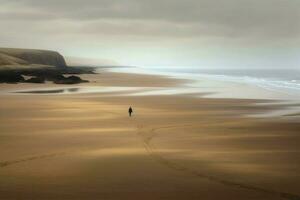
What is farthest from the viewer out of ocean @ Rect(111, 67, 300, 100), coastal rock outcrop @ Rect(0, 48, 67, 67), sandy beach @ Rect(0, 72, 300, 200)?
coastal rock outcrop @ Rect(0, 48, 67, 67)

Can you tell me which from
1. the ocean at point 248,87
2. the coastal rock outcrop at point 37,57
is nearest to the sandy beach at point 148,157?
the ocean at point 248,87

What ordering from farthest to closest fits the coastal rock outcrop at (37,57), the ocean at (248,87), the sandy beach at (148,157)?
the coastal rock outcrop at (37,57) < the ocean at (248,87) < the sandy beach at (148,157)

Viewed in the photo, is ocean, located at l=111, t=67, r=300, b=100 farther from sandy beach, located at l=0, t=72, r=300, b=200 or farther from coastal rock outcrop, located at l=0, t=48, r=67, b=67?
coastal rock outcrop, located at l=0, t=48, r=67, b=67

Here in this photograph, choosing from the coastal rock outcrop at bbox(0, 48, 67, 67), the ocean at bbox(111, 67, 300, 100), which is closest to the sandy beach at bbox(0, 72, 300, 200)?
the ocean at bbox(111, 67, 300, 100)

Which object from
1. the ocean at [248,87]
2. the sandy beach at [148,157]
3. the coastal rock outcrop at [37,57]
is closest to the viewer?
the sandy beach at [148,157]

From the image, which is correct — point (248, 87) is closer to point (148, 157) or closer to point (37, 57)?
point (148, 157)

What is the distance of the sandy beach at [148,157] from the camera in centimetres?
921

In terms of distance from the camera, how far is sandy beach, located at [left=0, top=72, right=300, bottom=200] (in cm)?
921

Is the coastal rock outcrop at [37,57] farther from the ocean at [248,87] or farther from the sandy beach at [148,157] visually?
the sandy beach at [148,157]

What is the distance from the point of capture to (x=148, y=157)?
12.4 meters

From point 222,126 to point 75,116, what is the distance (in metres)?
7.84

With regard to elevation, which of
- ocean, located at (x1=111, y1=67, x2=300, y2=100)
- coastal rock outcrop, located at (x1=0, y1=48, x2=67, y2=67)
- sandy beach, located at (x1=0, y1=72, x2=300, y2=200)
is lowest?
ocean, located at (x1=111, y1=67, x2=300, y2=100)

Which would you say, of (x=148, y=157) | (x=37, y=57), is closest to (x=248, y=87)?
(x=148, y=157)

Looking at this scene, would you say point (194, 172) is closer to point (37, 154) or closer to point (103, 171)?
point (103, 171)
